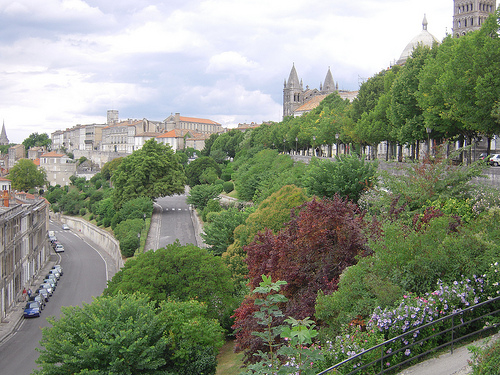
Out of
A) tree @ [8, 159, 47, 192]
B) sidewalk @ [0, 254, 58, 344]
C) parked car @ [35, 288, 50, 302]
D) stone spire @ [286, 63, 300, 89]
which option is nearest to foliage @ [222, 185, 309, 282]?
sidewalk @ [0, 254, 58, 344]

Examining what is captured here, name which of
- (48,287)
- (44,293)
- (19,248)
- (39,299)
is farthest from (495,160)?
(19,248)

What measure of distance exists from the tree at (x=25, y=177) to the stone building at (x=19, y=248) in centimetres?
6002

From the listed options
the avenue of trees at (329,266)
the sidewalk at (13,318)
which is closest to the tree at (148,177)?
the sidewalk at (13,318)

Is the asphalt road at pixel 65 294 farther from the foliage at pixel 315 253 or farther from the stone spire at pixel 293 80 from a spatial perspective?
the stone spire at pixel 293 80

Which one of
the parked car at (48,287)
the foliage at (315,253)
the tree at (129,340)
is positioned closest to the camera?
the foliage at (315,253)

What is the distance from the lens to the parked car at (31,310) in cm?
3681

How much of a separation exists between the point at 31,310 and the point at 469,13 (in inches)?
3145

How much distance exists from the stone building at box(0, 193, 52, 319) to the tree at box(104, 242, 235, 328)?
49.6ft

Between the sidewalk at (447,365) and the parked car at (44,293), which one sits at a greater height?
the sidewalk at (447,365)

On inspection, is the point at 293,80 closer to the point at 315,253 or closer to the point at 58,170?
the point at 58,170

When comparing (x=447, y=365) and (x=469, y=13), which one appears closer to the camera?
(x=447, y=365)

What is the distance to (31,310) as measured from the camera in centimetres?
3700

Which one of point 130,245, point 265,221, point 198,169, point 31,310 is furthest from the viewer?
point 198,169

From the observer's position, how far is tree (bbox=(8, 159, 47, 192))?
111 m
